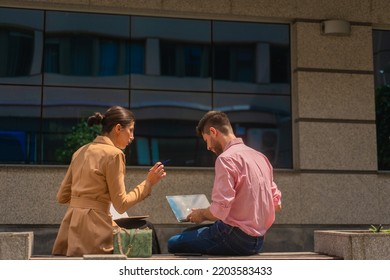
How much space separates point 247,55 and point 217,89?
0.83 metres

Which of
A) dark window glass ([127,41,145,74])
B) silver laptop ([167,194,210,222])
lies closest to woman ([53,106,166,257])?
silver laptop ([167,194,210,222])

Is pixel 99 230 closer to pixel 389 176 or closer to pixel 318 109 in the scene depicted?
pixel 318 109

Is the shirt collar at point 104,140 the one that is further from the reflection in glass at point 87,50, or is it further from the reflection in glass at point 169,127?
the reflection in glass at point 87,50

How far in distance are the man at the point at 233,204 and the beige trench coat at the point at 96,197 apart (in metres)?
→ 0.56

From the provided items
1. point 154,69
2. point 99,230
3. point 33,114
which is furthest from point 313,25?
point 99,230

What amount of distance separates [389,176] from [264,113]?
2.42m

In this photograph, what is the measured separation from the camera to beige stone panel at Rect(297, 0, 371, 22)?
10.3 m

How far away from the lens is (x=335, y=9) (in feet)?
34.2

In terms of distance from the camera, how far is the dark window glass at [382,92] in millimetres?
10523

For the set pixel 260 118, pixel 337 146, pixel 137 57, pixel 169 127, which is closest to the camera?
pixel 337 146

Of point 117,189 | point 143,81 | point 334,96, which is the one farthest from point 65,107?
point 117,189

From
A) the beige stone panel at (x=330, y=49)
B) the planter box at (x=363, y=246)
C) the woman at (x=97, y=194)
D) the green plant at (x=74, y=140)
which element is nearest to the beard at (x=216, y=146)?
the woman at (x=97, y=194)

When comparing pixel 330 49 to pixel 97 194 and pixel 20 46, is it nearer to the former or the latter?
pixel 20 46

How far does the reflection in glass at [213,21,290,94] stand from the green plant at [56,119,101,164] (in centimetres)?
235
